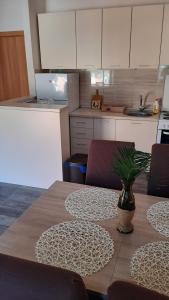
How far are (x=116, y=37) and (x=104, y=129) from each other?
1139mm

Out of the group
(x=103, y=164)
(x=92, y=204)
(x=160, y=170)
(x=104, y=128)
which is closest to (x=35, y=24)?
(x=104, y=128)

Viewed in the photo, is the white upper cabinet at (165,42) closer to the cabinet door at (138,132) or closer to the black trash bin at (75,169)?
the cabinet door at (138,132)

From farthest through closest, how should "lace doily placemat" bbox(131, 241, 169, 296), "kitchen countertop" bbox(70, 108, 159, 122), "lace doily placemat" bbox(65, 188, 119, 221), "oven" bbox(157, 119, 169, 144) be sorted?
"kitchen countertop" bbox(70, 108, 159, 122) < "oven" bbox(157, 119, 169, 144) < "lace doily placemat" bbox(65, 188, 119, 221) < "lace doily placemat" bbox(131, 241, 169, 296)

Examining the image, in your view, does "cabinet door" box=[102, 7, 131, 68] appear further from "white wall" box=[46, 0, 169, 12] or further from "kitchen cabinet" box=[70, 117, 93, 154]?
"kitchen cabinet" box=[70, 117, 93, 154]

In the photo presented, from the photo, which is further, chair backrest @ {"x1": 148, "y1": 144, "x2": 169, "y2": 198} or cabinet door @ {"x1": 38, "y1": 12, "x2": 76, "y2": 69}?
cabinet door @ {"x1": 38, "y1": 12, "x2": 76, "y2": 69}

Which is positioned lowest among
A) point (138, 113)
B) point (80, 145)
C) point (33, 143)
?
point (80, 145)

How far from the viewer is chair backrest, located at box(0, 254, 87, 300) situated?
0.61 metres

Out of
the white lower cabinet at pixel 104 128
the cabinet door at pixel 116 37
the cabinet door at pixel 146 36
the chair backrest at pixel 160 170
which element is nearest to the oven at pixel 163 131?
the white lower cabinet at pixel 104 128

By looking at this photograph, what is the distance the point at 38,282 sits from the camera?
62 cm

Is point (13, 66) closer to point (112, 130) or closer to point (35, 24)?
point (35, 24)

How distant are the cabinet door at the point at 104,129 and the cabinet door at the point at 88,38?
0.73 m

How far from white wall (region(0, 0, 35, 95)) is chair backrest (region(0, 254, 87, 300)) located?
324cm

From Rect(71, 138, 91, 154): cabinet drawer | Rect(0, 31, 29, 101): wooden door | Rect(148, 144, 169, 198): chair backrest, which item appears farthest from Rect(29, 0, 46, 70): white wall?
Rect(148, 144, 169, 198): chair backrest

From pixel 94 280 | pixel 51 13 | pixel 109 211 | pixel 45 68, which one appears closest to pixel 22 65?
pixel 45 68
